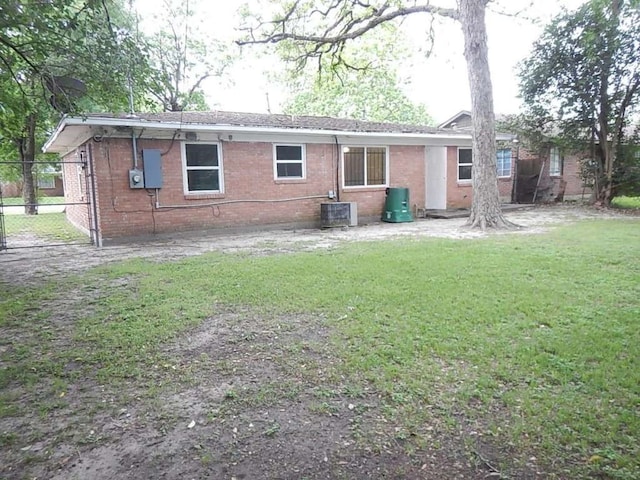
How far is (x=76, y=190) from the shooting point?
48.4 ft

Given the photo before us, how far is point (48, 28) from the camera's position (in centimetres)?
555

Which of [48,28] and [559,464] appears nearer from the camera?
[559,464]

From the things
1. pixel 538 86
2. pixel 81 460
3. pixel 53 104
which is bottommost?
pixel 81 460

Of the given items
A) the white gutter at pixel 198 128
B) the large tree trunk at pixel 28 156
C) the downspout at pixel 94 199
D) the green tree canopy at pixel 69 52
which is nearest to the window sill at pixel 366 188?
the white gutter at pixel 198 128

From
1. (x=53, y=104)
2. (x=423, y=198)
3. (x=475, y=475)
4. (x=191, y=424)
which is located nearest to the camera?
(x=475, y=475)

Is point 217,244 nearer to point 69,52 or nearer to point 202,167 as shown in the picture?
point 202,167

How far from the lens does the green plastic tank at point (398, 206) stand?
1378 centimetres

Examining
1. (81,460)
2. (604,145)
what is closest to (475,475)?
(81,460)

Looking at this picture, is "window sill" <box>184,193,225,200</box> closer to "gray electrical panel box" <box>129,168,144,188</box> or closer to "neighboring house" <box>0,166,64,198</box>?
"gray electrical panel box" <box>129,168,144,188</box>

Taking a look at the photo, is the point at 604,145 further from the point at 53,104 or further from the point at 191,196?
the point at 53,104

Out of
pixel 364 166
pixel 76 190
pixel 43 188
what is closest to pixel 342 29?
pixel 364 166

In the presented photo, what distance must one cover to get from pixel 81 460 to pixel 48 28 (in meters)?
5.49

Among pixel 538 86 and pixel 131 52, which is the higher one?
pixel 538 86

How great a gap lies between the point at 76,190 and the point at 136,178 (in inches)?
240
